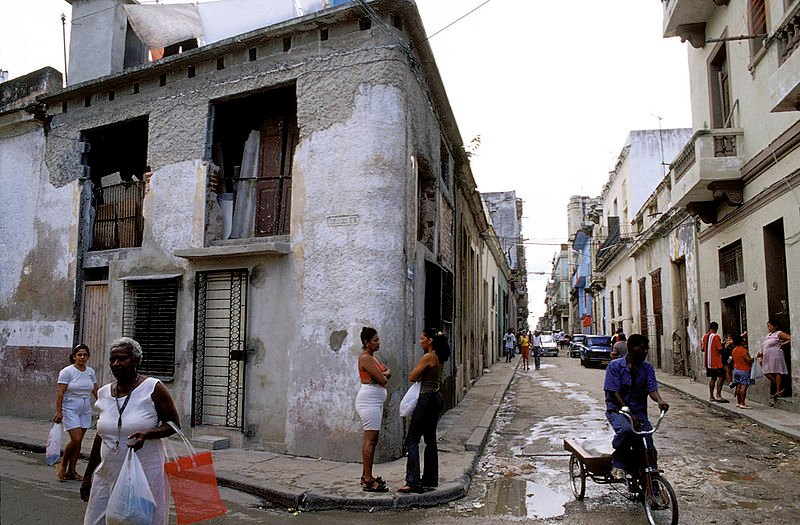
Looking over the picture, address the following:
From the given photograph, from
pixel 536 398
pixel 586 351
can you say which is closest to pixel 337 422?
pixel 536 398

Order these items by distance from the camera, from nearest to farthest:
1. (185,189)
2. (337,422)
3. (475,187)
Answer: (337,422) → (185,189) → (475,187)

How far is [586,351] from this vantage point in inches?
1078

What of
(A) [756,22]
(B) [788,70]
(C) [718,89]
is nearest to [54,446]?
(B) [788,70]

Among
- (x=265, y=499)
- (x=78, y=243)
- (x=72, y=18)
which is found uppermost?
(x=72, y=18)

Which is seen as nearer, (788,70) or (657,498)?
(657,498)

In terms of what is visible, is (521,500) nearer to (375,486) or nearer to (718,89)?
(375,486)

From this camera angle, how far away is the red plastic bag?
12.3ft

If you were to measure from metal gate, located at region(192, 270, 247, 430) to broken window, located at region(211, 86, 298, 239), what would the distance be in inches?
40.9

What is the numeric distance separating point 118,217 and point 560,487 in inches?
343

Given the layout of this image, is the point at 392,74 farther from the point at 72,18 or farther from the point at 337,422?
the point at 72,18

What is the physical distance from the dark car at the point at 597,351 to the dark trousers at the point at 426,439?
21186 millimetres

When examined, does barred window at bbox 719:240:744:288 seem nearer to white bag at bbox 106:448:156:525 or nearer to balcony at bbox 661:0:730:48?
balcony at bbox 661:0:730:48

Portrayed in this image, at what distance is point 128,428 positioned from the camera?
3.72 m

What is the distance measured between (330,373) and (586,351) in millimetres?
21178
